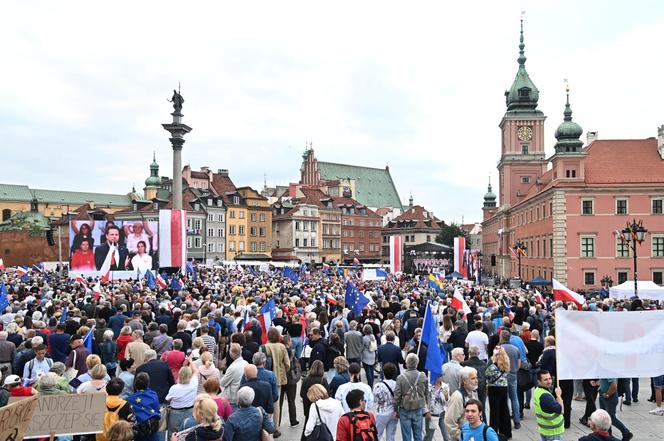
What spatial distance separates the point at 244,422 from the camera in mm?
7238

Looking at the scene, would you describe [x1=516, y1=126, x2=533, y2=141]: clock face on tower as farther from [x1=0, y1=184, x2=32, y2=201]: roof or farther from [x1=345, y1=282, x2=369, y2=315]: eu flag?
[x1=0, y1=184, x2=32, y2=201]: roof

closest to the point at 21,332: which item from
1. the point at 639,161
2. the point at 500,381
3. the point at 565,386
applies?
the point at 500,381

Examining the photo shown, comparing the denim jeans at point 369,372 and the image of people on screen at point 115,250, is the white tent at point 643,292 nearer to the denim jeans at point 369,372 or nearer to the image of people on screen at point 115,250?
the denim jeans at point 369,372

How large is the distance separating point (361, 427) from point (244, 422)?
54.9 inches

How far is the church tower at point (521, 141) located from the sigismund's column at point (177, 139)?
4669 cm

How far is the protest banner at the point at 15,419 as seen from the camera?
Result: 18.8ft

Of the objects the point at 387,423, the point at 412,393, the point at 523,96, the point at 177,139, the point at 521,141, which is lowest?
the point at 387,423

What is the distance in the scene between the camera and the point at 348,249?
10931cm

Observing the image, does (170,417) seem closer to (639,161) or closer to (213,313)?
(213,313)

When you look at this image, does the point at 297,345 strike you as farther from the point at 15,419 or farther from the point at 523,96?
the point at 523,96

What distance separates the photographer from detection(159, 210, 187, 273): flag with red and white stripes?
37.4 m

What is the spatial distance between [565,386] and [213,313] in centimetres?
870

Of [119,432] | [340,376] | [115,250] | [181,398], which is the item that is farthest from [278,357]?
[115,250]

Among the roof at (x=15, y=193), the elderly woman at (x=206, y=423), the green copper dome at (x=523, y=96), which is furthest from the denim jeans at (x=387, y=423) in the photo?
the roof at (x=15, y=193)
